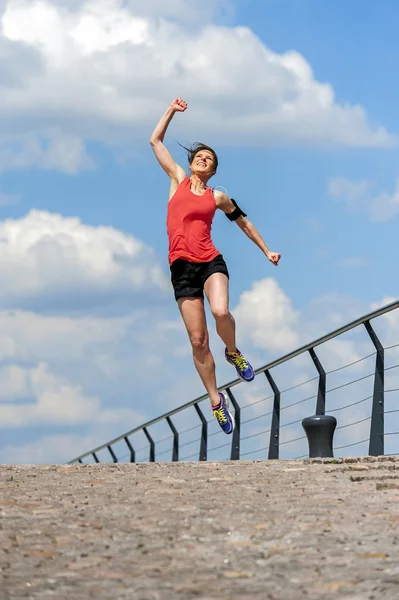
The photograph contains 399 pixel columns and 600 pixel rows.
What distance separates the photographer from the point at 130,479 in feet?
23.5

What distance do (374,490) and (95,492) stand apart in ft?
5.21

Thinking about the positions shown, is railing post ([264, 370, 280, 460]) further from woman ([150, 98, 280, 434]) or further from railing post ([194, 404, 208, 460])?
woman ([150, 98, 280, 434])

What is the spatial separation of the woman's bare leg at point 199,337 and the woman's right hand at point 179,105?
59.2 inches

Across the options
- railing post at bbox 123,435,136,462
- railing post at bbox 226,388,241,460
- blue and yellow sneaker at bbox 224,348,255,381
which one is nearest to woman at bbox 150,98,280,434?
blue and yellow sneaker at bbox 224,348,255,381

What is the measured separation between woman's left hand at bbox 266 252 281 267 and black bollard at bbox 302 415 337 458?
1.48 m

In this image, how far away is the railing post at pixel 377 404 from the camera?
31.7 feet

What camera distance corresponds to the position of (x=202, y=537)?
4844 mm

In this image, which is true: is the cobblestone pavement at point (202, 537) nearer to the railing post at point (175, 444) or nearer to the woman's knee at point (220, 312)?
the woman's knee at point (220, 312)

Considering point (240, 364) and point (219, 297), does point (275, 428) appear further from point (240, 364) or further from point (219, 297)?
point (219, 297)

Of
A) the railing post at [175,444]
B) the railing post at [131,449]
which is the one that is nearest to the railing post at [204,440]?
the railing post at [175,444]

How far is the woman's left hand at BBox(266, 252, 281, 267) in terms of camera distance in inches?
364

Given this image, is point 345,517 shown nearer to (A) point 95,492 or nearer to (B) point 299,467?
(A) point 95,492

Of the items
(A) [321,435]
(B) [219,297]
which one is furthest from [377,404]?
(B) [219,297]

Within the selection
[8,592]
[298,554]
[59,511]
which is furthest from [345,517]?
[8,592]
